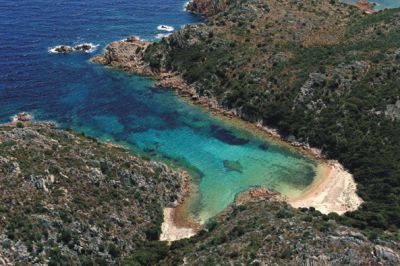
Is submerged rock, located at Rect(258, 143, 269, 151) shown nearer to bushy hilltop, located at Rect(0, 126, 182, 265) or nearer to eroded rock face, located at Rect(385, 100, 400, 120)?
bushy hilltop, located at Rect(0, 126, 182, 265)

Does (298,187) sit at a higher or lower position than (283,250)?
lower

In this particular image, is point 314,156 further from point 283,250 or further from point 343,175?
point 283,250

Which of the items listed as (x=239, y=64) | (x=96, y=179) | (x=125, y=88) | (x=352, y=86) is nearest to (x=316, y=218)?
(x=96, y=179)

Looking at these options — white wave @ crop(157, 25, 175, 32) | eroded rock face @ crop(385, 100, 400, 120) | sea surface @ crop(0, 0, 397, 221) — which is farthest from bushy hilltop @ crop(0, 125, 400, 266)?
white wave @ crop(157, 25, 175, 32)

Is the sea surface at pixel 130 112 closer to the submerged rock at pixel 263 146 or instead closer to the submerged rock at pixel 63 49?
the submerged rock at pixel 263 146

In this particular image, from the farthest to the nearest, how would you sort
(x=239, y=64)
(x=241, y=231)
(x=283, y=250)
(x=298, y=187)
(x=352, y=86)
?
(x=239, y=64) → (x=352, y=86) → (x=298, y=187) → (x=241, y=231) → (x=283, y=250)

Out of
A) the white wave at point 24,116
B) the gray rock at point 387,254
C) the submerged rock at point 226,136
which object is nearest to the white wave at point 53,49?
the white wave at point 24,116
